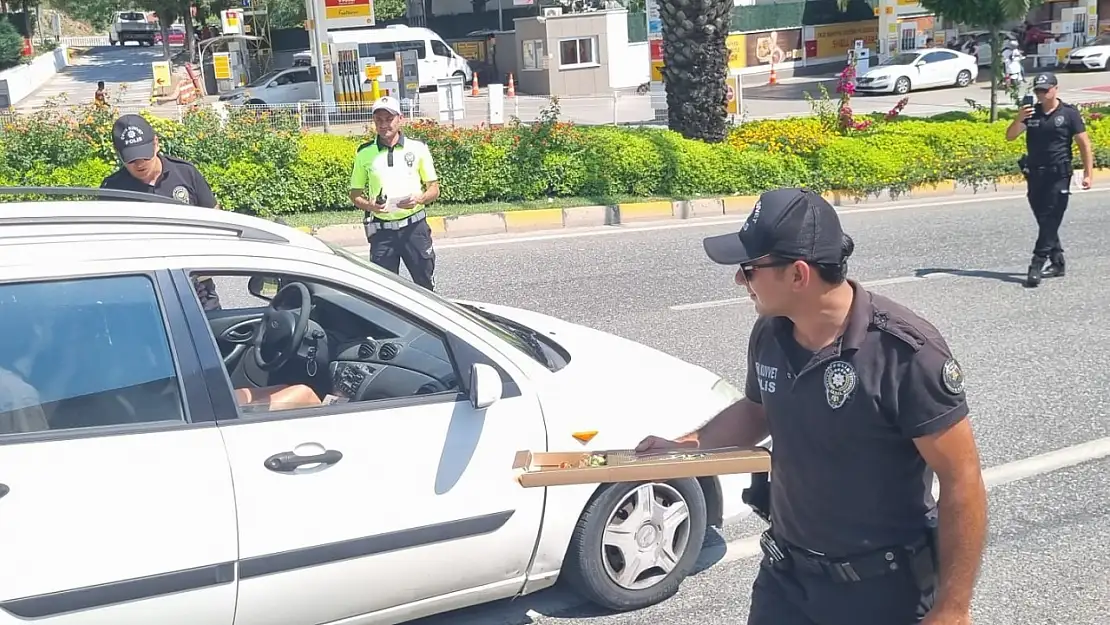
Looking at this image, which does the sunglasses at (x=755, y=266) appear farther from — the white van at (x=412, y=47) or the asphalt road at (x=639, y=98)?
the white van at (x=412, y=47)

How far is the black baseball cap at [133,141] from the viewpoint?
20.1 feet

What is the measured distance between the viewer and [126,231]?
11.7 feet

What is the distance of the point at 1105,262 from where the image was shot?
416 inches

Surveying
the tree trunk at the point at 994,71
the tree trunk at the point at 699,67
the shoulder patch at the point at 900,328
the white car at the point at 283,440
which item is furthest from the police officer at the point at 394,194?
the tree trunk at the point at 994,71

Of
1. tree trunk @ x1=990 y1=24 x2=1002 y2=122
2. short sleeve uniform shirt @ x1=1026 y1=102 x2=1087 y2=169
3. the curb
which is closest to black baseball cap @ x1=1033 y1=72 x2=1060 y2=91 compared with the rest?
short sleeve uniform shirt @ x1=1026 y1=102 x2=1087 y2=169

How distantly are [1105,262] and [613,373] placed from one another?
8.02 m

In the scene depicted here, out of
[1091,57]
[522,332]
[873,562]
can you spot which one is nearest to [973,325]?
[522,332]

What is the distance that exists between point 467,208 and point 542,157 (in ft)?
4.28

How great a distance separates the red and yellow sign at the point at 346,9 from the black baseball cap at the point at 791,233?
999 inches

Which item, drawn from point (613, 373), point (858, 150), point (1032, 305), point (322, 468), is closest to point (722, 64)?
point (858, 150)

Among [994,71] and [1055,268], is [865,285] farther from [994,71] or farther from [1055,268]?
[994,71]

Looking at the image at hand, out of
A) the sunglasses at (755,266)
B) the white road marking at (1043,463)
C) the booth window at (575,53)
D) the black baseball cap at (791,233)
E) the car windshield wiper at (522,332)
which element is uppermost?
the booth window at (575,53)

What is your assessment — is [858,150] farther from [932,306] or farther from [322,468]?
[322,468]

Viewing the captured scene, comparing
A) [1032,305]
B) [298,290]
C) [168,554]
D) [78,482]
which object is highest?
[298,290]
